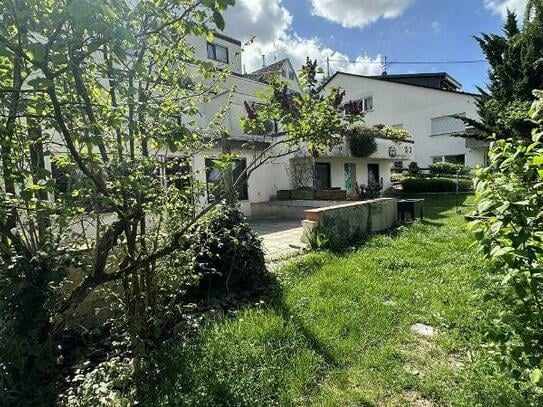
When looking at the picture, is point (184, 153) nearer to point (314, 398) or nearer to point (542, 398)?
point (314, 398)

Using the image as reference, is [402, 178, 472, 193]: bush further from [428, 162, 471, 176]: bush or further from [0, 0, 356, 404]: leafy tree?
A: [0, 0, 356, 404]: leafy tree

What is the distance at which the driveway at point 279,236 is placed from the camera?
25.6ft

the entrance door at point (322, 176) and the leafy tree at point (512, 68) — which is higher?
the leafy tree at point (512, 68)

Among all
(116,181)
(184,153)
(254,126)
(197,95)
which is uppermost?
(197,95)

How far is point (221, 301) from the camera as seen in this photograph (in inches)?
188

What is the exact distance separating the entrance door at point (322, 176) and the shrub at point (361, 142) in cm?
153

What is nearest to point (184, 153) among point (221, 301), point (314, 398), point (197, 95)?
point (197, 95)

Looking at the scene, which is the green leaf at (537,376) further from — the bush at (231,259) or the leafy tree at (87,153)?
the bush at (231,259)

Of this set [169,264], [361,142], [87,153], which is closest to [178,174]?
[169,264]

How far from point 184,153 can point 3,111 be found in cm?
170

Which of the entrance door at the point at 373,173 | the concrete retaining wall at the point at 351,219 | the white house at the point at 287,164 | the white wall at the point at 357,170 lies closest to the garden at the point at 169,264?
the concrete retaining wall at the point at 351,219

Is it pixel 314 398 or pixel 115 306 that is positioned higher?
pixel 115 306

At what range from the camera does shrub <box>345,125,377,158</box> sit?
16.2 metres

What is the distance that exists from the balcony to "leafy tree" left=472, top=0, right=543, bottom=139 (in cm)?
380
